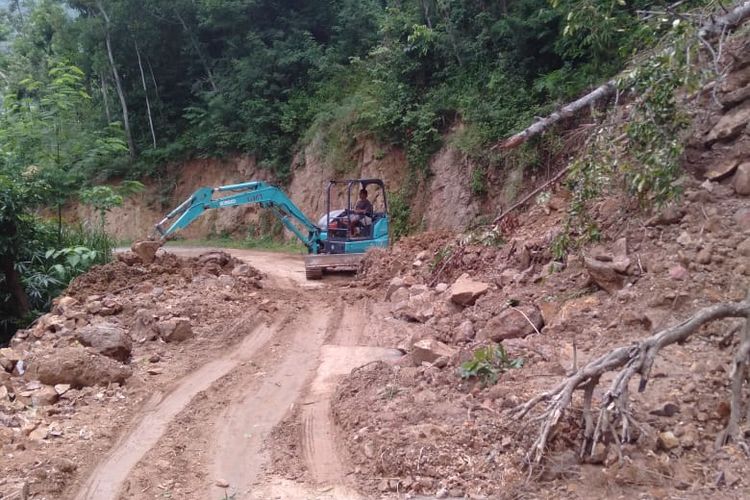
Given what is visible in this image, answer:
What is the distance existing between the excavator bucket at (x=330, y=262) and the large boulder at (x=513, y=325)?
261 inches

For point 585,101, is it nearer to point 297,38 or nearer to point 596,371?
point 596,371

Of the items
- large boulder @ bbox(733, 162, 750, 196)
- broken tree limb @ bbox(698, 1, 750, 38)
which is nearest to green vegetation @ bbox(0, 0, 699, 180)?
large boulder @ bbox(733, 162, 750, 196)

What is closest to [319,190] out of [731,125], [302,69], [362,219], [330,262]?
[302,69]

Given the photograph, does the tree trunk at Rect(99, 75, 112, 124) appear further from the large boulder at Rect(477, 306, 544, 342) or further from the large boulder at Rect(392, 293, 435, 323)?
the large boulder at Rect(477, 306, 544, 342)

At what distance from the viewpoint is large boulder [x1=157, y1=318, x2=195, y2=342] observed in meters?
8.57

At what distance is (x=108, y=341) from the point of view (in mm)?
7469

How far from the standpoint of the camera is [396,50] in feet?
65.3

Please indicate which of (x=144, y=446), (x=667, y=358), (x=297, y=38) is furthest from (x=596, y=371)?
(x=297, y=38)

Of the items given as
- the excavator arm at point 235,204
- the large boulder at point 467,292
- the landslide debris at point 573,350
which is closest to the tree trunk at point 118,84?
the excavator arm at point 235,204

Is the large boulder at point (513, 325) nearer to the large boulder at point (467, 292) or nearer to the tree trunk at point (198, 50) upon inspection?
the large boulder at point (467, 292)

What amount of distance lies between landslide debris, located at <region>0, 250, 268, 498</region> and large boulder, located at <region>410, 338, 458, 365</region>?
2.76 m

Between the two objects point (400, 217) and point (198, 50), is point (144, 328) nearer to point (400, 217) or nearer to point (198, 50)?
point (400, 217)

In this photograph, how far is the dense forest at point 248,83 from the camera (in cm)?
1292

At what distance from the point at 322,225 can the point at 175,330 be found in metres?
7.51
